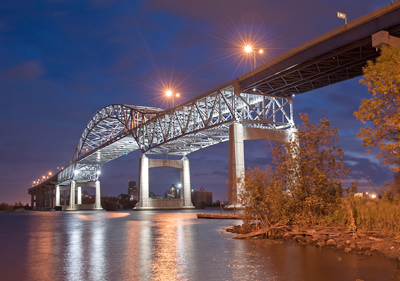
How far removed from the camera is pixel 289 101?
170 feet

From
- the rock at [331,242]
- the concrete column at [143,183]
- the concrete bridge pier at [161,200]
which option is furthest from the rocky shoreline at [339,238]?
the concrete column at [143,183]

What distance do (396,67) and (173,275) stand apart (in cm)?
1235

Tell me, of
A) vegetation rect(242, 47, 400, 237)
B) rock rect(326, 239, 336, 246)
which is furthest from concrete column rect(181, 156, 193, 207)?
rock rect(326, 239, 336, 246)

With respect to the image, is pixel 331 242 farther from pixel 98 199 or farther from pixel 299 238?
pixel 98 199

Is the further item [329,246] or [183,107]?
[183,107]

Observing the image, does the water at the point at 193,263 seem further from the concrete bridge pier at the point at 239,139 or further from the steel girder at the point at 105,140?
the steel girder at the point at 105,140

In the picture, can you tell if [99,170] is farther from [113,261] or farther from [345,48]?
[113,261]

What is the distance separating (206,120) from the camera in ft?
187

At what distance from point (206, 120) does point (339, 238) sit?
143 feet

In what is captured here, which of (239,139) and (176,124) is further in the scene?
(176,124)

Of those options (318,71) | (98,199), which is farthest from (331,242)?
(98,199)

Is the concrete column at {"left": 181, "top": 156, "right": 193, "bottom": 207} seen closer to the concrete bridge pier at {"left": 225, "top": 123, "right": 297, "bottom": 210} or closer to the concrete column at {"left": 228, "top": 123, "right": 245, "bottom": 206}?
the concrete bridge pier at {"left": 225, "top": 123, "right": 297, "bottom": 210}

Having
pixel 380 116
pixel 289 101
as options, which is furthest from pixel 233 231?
pixel 289 101

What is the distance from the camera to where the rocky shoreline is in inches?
472
